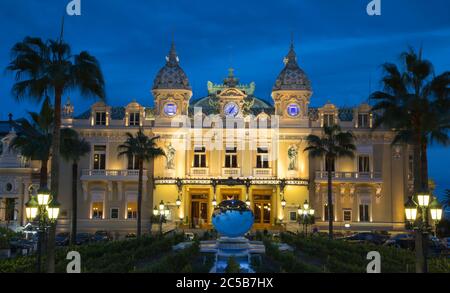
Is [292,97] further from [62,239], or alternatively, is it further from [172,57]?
[62,239]

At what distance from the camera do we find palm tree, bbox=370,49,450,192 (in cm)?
2922

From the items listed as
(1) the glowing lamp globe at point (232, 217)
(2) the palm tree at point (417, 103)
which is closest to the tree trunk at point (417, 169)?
(2) the palm tree at point (417, 103)

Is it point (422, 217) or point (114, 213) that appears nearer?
point (422, 217)

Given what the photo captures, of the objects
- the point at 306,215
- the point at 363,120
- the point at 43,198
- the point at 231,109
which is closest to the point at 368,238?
the point at 306,215

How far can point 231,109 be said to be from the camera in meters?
62.7

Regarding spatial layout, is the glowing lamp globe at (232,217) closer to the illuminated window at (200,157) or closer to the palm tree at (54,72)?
the palm tree at (54,72)

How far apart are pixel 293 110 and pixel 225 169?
861 cm

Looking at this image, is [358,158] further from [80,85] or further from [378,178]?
[80,85]

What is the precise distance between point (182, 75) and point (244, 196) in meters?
13.2

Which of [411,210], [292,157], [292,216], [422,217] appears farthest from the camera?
[292,157]

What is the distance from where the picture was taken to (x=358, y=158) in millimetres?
62875

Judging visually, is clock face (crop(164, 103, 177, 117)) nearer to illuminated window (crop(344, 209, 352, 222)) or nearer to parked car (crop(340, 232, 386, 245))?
illuminated window (crop(344, 209, 352, 222))
